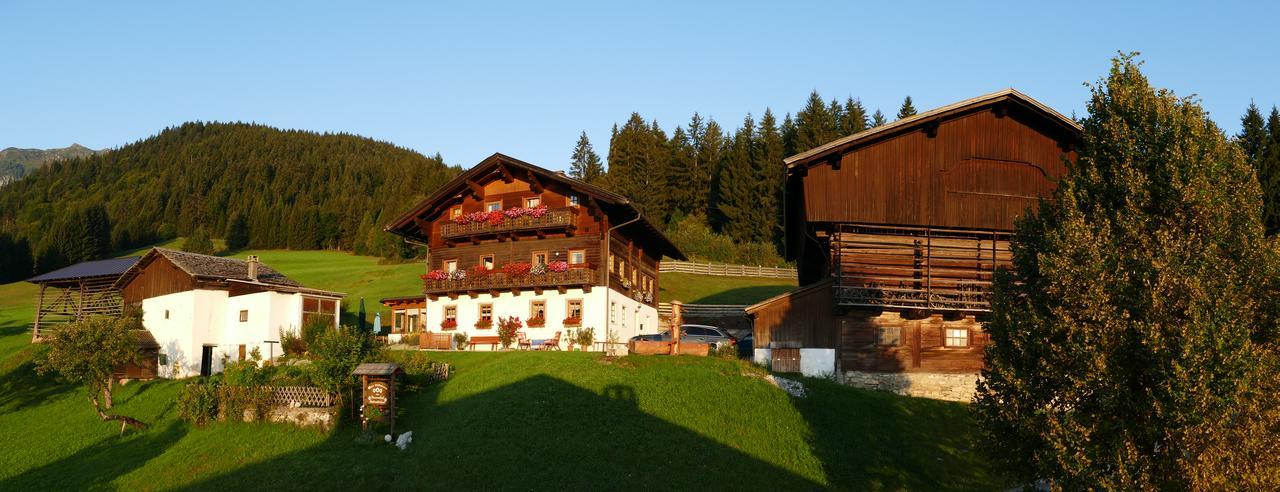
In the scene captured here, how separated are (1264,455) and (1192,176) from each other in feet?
14.0

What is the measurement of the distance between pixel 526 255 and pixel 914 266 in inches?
737

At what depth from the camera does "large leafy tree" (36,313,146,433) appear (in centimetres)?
3122

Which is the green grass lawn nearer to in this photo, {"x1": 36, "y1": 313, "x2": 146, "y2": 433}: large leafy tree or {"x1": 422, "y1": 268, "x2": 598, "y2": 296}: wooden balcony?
{"x1": 422, "y1": 268, "x2": 598, "y2": 296}: wooden balcony

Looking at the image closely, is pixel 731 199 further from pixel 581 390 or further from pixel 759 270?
pixel 581 390

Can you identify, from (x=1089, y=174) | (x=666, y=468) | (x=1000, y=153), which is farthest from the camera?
(x=1000, y=153)

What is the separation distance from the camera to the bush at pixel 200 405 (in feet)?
90.8

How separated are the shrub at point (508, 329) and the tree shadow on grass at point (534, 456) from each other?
562 inches

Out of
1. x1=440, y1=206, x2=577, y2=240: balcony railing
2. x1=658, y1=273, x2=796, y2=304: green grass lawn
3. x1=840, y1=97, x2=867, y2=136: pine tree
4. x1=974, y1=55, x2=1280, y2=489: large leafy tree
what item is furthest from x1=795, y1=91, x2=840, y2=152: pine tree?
x1=974, y1=55, x2=1280, y2=489: large leafy tree

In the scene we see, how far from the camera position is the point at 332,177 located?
534ft

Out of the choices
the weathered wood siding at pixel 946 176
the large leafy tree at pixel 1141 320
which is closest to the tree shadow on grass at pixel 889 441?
the large leafy tree at pixel 1141 320

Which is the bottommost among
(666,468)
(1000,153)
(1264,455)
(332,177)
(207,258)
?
(666,468)

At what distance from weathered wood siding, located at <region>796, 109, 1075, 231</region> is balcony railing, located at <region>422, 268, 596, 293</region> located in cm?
1211

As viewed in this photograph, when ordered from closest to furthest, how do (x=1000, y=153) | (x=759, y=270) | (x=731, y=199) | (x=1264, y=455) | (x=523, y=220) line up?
(x=1264, y=455) < (x=1000, y=153) < (x=523, y=220) < (x=759, y=270) < (x=731, y=199)

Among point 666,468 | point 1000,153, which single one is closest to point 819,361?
point 1000,153
